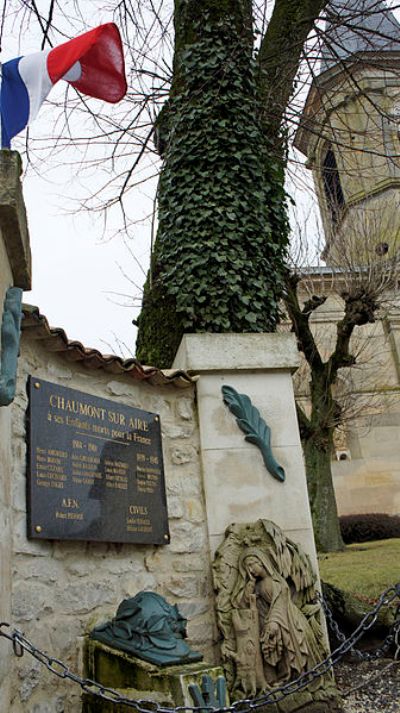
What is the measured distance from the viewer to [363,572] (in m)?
8.54

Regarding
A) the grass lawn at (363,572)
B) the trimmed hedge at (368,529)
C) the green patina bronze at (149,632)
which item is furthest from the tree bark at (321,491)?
the green patina bronze at (149,632)

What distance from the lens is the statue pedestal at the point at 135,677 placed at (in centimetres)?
317

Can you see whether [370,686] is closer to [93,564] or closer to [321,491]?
[93,564]

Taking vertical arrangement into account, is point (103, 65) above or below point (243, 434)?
above

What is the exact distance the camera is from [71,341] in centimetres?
428

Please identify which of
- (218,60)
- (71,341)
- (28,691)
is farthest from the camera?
(218,60)

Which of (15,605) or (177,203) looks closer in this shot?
(15,605)

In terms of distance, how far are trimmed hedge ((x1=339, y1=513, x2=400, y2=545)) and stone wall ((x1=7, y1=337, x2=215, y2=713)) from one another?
1323 centimetres

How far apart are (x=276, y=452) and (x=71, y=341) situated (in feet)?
5.92

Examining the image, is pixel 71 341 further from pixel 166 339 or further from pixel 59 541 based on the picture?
pixel 166 339

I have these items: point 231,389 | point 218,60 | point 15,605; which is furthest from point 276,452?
point 218,60

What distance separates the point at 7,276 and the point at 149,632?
198cm

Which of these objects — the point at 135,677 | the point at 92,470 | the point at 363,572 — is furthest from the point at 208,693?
the point at 363,572

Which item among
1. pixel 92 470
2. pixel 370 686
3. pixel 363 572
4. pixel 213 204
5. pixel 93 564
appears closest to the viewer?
pixel 93 564
